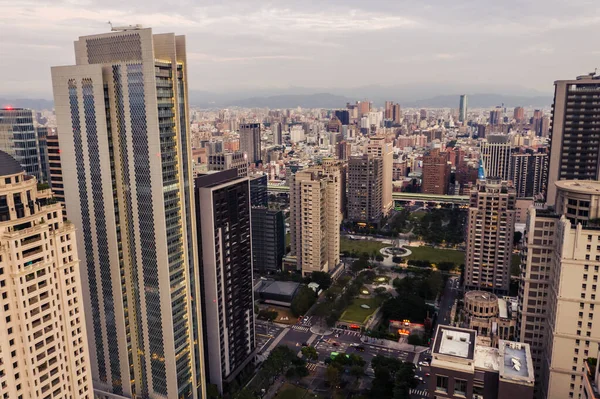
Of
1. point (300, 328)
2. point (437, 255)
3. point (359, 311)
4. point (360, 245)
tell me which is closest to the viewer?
point (300, 328)

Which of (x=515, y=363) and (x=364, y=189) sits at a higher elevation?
(x=515, y=363)

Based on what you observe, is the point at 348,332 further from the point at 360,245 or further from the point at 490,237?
the point at 360,245

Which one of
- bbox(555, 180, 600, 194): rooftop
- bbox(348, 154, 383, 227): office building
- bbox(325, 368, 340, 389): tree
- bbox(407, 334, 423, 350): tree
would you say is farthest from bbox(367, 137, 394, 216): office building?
bbox(555, 180, 600, 194): rooftop

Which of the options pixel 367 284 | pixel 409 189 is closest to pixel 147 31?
pixel 367 284

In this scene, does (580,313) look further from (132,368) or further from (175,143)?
(132,368)

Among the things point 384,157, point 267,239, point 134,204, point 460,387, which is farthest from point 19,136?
point 384,157

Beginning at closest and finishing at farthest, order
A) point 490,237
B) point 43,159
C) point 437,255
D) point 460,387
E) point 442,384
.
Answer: point 460,387 → point 442,384 → point 490,237 → point 43,159 → point 437,255

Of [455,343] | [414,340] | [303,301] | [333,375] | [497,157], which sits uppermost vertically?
[497,157]

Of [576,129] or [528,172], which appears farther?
[528,172]
